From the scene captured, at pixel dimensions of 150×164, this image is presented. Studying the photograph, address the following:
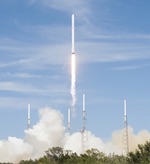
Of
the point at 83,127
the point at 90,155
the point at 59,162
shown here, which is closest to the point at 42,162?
Result: the point at 59,162

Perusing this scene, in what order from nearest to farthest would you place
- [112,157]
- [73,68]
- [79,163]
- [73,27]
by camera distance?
1. [73,27]
2. [73,68]
3. [79,163]
4. [112,157]

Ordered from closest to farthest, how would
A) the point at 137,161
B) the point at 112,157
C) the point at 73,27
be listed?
1. the point at 73,27
2. the point at 137,161
3. the point at 112,157

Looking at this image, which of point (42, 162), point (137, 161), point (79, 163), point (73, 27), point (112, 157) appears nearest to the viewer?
point (73, 27)

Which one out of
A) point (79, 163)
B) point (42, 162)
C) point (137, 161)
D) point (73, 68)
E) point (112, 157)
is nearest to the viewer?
point (73, 68)

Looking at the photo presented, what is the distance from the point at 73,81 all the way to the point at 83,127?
1665 centimetres

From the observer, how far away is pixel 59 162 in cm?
17650

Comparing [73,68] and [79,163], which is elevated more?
[73,68]

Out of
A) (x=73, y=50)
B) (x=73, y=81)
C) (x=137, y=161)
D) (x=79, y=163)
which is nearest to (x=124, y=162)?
(x=137, y=161)

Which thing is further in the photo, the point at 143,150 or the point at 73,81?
the point at 143,150

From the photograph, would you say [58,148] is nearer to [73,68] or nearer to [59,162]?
[59,162]

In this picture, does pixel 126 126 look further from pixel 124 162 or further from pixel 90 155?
pixel 90 155

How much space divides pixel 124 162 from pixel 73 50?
40.9 m

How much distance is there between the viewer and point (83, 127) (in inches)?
5399

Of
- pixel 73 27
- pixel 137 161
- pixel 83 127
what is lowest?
pixel 137 161
